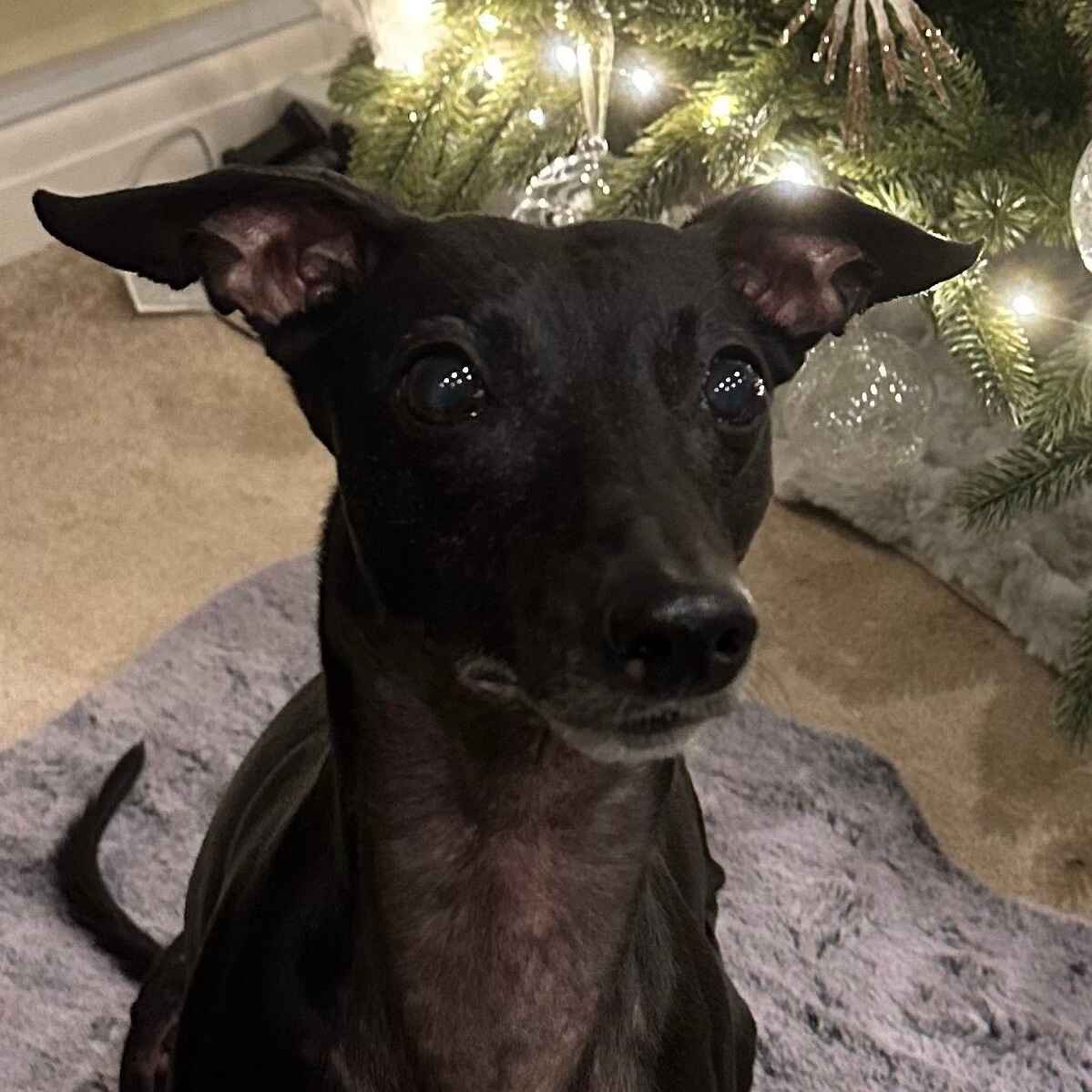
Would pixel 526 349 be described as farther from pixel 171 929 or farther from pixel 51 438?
pixel 51 438

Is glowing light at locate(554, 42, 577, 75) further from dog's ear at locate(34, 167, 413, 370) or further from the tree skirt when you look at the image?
dog's ear at locate(34, 167, 413, 370)

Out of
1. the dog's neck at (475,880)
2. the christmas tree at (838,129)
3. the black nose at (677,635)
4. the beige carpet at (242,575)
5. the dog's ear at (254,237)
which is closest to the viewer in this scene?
the black nose at (677,635)

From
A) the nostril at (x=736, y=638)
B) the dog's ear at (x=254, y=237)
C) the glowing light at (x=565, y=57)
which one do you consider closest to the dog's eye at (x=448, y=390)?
the dog's ear at (x=254, y=237)

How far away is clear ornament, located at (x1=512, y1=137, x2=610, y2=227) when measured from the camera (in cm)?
238

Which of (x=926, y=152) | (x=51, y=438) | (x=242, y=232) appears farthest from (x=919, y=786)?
(x=51, y=438)

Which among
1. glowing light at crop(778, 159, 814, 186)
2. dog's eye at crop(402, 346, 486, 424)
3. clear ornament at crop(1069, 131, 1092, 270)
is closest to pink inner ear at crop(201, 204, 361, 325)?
dog's eye at crop(402, 346, 486, 424)

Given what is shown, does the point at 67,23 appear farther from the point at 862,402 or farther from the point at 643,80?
the point at 862,402

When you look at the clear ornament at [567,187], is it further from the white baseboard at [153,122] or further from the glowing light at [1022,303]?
the white baseboard at [153,122]

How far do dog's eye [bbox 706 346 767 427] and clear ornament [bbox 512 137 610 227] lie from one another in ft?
4.12

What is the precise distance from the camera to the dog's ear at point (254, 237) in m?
1.05

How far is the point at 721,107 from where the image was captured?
2.07 m

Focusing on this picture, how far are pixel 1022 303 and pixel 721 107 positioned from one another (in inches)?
18.6

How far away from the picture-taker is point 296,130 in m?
3.34

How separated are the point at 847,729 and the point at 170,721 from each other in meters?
0.95
